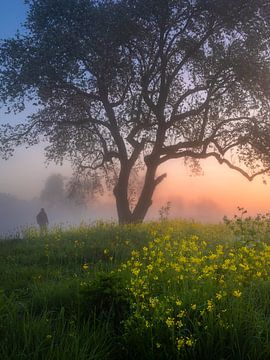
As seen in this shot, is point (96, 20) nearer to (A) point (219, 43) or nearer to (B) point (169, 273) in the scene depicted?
(A) point (219, 43)

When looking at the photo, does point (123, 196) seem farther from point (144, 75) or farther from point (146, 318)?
point (146, 318)

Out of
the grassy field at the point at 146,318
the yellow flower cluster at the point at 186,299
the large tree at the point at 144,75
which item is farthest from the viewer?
the large tree at the point at 144,75

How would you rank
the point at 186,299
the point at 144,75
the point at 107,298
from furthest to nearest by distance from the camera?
the point at 144,75, the point at 107,298, the point at 186,299

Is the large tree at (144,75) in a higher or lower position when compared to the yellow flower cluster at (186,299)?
higher

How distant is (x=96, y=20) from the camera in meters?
23.7

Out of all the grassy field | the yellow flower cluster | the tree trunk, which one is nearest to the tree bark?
the tree trunk

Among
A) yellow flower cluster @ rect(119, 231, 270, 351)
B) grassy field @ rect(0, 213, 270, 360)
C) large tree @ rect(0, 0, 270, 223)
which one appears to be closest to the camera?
grassy field @ rect(0, 213, 270, 360)

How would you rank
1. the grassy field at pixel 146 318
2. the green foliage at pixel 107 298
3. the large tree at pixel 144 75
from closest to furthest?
the grassy field at pixel 146 318 < the green foliage at pixel 107 298 < the large tree at pixel 144 75

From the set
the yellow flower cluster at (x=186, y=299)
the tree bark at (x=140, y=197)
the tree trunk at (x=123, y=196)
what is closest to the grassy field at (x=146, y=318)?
the yellow flower cluster at (x=186, y=299)

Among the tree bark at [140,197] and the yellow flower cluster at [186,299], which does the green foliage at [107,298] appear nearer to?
the yellow flower cluster at [186,299]

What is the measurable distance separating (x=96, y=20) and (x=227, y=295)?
19237mm

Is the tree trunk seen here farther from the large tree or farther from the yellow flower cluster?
the yellow flower cluster

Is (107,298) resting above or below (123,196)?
below

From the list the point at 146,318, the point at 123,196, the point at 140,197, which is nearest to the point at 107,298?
the point at 146,318
